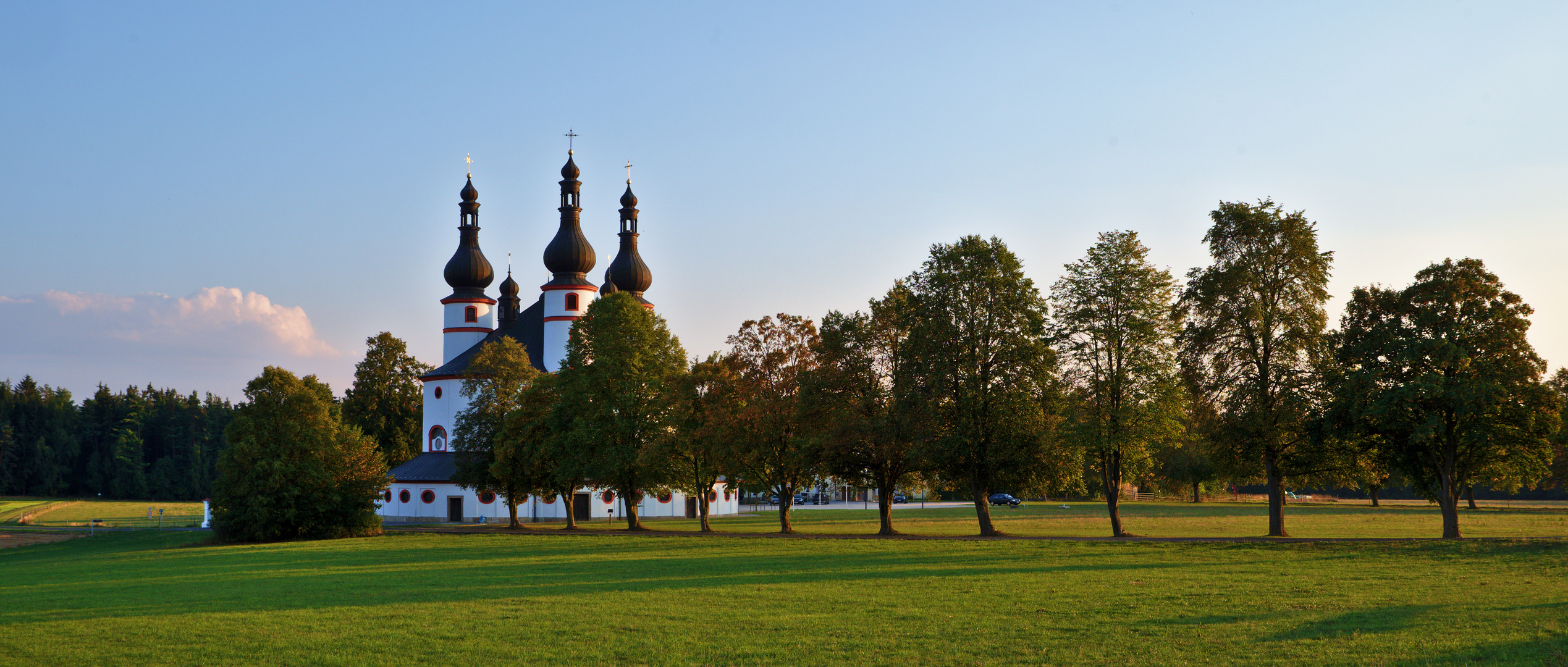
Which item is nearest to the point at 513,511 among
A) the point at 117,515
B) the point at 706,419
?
the point at 706,419

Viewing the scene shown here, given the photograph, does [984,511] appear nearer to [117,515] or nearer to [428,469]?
[428,469]

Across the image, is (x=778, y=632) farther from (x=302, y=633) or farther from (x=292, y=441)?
(x=292, y=441)

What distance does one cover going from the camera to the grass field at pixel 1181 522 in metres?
43.8

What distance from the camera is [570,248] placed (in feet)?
247

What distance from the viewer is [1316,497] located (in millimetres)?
112750

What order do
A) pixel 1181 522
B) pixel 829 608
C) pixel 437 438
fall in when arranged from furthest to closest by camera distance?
pixel 437 438 < pixel 1181 522 < pixel 829 608

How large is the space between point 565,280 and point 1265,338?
49.4 m

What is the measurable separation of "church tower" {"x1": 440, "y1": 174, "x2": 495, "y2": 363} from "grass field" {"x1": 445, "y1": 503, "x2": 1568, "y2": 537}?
73.8 feet

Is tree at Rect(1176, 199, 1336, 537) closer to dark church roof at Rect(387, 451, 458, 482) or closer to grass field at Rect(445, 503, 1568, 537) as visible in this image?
grass field at Rect(445, 503, 1568, 537)

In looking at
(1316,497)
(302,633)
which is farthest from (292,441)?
(1316,497)

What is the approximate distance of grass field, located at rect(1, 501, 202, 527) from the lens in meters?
70.2

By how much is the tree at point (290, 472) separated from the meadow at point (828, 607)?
1232 centimetres

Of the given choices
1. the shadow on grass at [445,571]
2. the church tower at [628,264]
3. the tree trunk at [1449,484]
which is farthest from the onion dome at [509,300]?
the tree trunk at [1449,484]

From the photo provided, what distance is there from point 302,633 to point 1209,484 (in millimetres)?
81346
